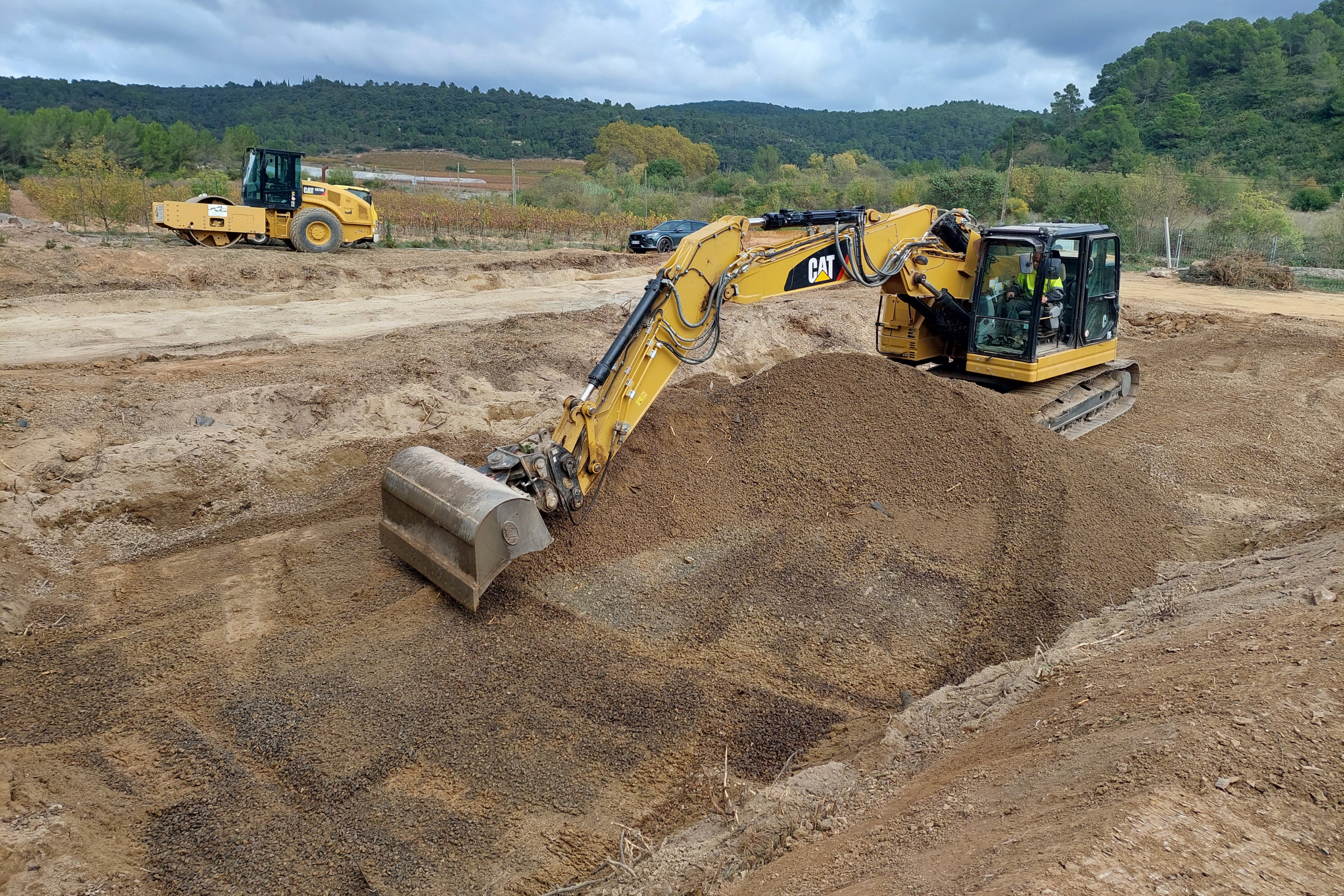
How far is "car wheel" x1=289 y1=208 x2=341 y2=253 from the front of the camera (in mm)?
21797

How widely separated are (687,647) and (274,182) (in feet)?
65.6

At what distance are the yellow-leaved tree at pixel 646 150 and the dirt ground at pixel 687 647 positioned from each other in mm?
66293

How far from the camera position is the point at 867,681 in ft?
18.1

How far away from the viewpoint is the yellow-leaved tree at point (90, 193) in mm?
23328

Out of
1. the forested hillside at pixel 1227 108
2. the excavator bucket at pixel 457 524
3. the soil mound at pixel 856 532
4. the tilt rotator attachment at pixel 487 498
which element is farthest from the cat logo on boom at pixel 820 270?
the forested hillside at pixel 1227 108

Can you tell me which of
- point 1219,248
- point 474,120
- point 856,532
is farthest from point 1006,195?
point 474,120

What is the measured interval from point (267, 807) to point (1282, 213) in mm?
32984

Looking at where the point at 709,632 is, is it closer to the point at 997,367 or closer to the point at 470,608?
the point at 470,608

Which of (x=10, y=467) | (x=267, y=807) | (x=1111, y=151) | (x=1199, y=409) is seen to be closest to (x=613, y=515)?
(x=267, y=807)

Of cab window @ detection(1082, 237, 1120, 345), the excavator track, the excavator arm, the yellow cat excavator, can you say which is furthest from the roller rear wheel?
cab window @ detection(1082, 237, 1120, 345)

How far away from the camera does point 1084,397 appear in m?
9.72

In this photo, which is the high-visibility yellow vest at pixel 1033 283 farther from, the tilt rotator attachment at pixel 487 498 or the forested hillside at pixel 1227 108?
the forested hillside at pixel 1227 108

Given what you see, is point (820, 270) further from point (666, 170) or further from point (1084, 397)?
point (666, 170)

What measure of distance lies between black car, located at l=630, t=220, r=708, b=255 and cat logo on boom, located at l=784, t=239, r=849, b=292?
19451 millimetres
